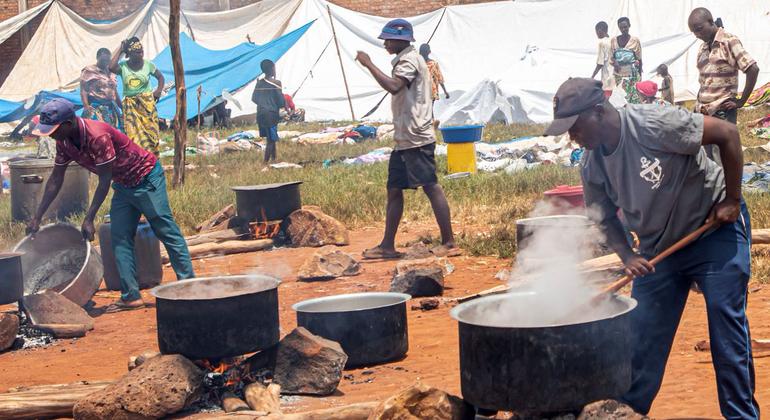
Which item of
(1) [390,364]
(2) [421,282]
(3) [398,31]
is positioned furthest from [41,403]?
(3) [398,31]

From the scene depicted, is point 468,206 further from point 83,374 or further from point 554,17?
point 554,17

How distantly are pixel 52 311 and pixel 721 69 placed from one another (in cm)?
539

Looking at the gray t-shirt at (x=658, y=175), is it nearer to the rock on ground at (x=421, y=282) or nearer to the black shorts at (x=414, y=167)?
the rock on ground at (x=421, y=282)

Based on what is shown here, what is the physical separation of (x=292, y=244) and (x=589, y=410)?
6.21 m

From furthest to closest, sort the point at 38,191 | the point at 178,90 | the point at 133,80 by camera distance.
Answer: the point at 178,90, the point at 133,80, the point at 38,191

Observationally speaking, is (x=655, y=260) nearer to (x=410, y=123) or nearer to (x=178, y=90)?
(x=410, y=123)

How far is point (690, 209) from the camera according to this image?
3.71 metres

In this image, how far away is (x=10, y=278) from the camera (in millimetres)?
6652

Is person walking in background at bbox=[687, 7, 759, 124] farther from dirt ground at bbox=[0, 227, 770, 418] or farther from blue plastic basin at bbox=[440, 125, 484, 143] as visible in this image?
blue plastic basin at bbox=[440, 125, 484, 143]

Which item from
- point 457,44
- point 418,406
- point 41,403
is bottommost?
point 41,403

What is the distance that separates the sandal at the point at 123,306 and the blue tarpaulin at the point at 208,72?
12.4 meters

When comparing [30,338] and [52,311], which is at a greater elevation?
[52,311]

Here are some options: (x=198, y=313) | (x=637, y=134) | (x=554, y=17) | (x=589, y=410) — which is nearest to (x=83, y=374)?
(x=198, y=313)

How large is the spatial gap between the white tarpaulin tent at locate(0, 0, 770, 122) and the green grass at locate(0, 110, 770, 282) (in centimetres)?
628
